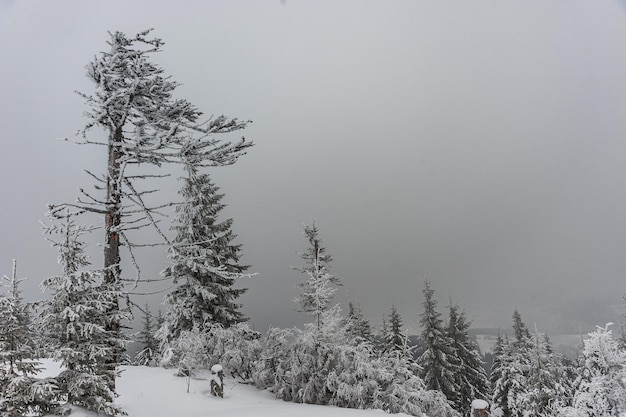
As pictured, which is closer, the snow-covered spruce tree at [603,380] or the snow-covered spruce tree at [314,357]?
the snow-covered spruce tree at [314,357]

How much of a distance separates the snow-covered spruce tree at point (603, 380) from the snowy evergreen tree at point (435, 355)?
11548mm

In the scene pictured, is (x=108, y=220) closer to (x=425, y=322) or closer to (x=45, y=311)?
(x=45, y=311)

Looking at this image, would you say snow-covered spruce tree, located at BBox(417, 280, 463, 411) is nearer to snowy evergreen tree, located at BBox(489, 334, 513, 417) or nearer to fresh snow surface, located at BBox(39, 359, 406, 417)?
snowy evergreen tree, located at BBox(489, 334, 513, 417)

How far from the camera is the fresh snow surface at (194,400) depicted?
9.06 metres

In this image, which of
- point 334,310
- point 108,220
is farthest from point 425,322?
point 108,220

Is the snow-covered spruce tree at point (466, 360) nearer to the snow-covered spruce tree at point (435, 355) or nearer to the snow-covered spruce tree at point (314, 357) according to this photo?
the snow-covered spruce tree at point (435, 355)

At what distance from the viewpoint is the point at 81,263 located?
24.5 ft

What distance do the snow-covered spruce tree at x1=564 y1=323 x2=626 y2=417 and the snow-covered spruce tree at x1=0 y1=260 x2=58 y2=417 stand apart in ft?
73.4

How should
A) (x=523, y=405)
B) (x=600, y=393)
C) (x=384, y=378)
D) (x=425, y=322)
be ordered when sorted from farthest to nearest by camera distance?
1. (x=425, y=322)
2. (x=523, y=405)
3. (x=600, y=393)
4. (x=384, y=378)

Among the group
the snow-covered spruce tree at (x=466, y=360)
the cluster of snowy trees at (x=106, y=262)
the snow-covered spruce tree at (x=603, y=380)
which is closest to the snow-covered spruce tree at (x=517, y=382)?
the snow-covered spruce tree at (x=466, y=360)

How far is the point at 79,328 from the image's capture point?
714cm

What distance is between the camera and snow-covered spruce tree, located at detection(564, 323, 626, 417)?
61.2 feet

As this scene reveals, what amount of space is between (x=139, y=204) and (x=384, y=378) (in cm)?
956

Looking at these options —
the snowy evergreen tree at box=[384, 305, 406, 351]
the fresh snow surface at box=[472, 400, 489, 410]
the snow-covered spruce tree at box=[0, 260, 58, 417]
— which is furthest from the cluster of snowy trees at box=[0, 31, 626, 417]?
the snowy evergreen tree at box=[384, 305, 406, 351]
